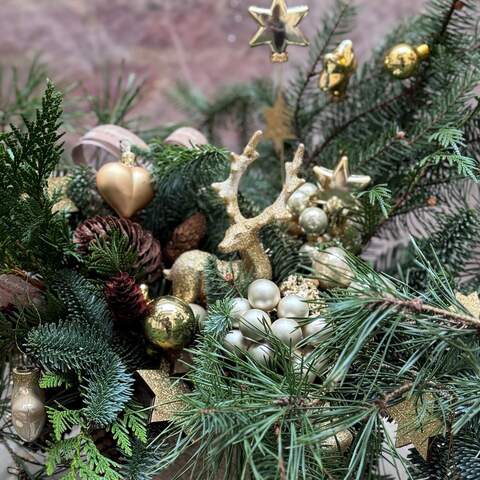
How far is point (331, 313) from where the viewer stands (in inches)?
13.5

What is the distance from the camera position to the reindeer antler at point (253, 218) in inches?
17.7

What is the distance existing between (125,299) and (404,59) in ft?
1.05

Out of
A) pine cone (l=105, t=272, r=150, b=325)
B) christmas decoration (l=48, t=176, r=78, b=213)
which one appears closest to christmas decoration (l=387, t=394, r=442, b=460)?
pine cone (l=105, t=272, r=150, b=325)

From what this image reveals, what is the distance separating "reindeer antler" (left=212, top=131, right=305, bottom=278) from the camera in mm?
448

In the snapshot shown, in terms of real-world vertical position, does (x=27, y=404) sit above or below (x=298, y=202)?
below

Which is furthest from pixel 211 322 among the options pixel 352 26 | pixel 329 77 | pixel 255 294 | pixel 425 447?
pixel 352 26

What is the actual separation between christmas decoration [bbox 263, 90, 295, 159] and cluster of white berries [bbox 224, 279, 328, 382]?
8.9 inches

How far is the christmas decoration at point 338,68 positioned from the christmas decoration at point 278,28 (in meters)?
0.03

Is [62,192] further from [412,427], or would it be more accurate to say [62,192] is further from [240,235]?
[412,427]

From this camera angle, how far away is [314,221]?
0.49 m

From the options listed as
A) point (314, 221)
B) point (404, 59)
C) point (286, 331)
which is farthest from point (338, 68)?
point (286, 331)

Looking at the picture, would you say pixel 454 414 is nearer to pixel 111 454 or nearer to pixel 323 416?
pixel 323 416

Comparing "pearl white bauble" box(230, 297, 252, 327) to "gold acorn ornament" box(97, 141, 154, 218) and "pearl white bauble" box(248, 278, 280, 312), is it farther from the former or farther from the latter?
"gold acorn ornament" box(97, 141, 154, 218)

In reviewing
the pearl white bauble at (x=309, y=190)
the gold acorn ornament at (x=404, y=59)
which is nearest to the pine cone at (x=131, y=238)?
the pearl white bauble at (x=309, y=190)
